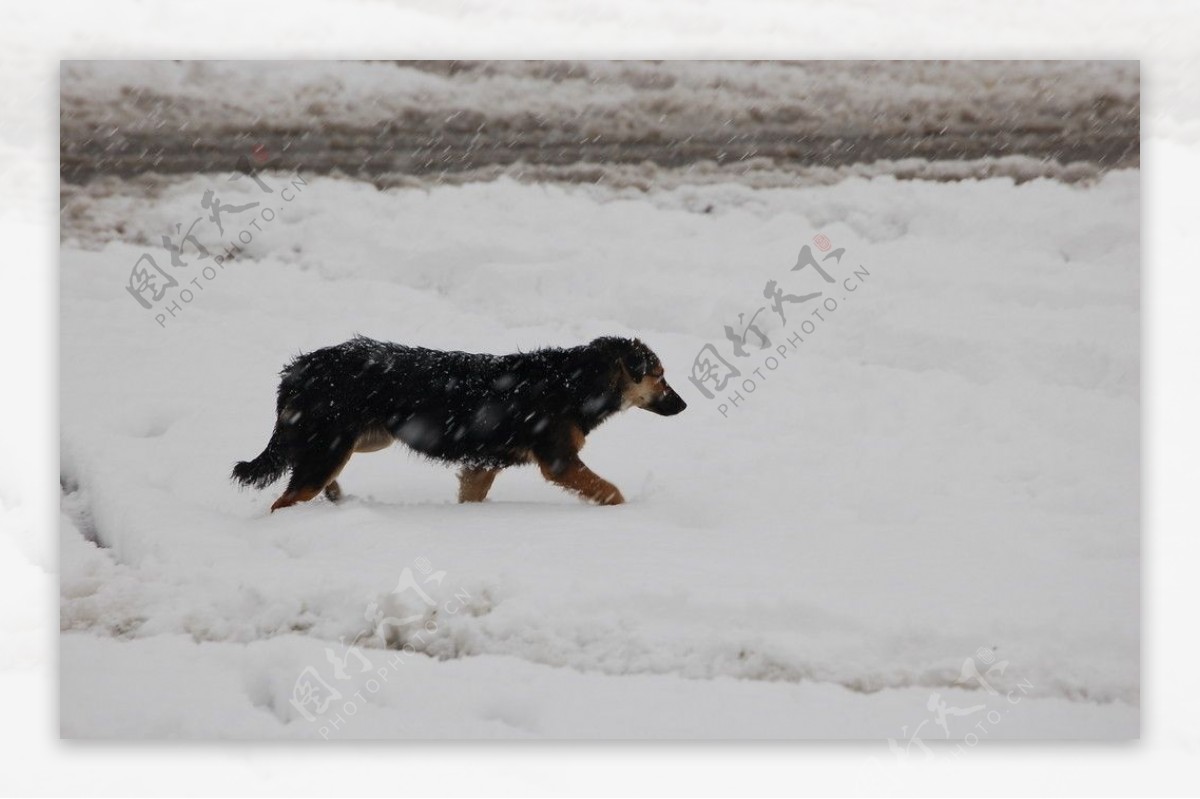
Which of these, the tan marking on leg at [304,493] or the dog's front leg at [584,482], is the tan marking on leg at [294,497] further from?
the dog's front leg at [584,482]

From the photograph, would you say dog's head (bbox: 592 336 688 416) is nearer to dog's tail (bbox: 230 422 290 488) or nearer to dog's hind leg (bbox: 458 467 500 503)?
dog's hind leg (bbox: 458 467 500 503)

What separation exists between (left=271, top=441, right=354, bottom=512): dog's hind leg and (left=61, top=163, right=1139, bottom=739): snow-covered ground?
43 mm

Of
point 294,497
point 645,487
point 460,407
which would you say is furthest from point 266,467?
point 645,487

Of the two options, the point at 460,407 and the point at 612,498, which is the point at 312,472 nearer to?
the point at 460,407

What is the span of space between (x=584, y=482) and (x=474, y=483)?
1.10ft

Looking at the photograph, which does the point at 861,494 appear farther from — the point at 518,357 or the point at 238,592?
the point at 238,592

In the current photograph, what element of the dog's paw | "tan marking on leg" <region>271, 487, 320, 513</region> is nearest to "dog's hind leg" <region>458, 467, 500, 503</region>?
the dog's paw

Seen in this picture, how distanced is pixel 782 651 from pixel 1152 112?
2.00 metres

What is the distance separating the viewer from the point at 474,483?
3.31 metres

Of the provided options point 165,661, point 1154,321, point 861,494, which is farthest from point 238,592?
point 1154,321

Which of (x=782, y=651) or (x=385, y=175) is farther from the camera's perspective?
(x=385, y=175)

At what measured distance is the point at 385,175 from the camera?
3422 millimetres

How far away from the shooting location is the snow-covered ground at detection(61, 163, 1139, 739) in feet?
10.3

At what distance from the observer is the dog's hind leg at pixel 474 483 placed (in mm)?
3305
